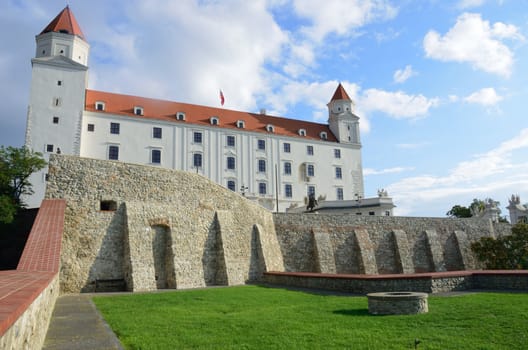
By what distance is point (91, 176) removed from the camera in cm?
1820

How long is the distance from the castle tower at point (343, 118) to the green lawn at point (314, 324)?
4028cm

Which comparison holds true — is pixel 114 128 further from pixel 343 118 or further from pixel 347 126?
pixel 347 126

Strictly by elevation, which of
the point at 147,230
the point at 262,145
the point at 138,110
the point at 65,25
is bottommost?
the point at 147,230

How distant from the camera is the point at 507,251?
28.8 m

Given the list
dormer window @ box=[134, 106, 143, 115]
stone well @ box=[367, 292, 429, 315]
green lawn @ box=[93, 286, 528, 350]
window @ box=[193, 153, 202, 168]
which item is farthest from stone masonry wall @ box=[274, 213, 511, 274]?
dormer window @ box=[134, 106, 143, 115]

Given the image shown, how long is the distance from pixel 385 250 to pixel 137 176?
19805 millimetres

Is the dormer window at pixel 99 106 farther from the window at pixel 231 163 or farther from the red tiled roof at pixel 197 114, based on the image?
the window at pixel 231 163

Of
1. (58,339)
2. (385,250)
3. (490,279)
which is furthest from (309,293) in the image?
(385,250)

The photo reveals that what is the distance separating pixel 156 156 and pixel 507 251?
104ft

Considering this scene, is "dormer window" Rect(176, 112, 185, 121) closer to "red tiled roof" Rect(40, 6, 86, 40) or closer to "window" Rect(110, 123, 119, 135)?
"window" Rect(110, 123, 119, 135)

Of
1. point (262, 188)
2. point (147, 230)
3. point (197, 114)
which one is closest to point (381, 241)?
point (262, 188)

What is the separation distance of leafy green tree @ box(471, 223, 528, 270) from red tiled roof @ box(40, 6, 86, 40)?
134ft

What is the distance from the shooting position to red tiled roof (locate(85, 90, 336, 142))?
40.4 meters

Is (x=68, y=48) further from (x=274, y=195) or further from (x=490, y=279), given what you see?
(x=490, y=279)
